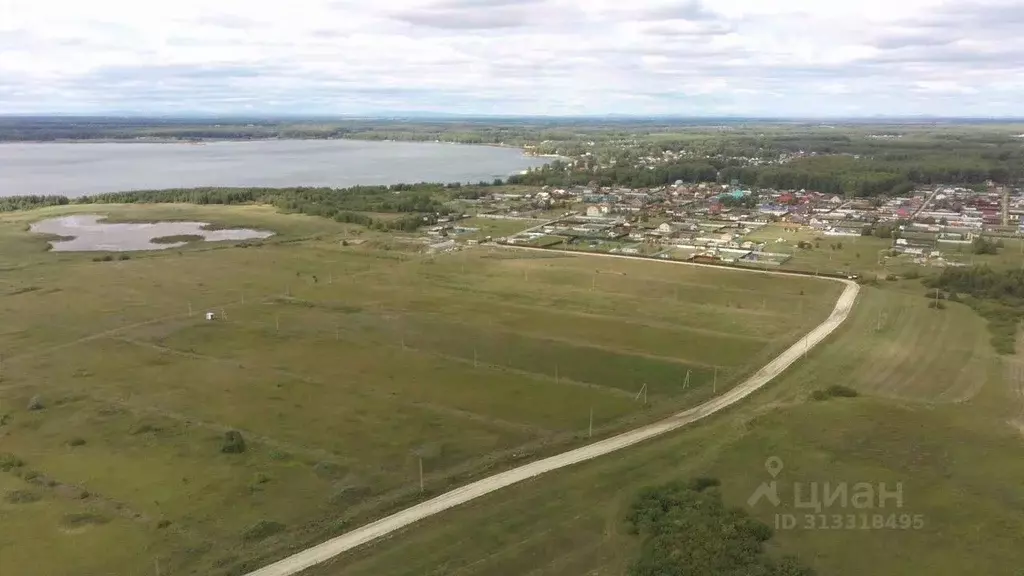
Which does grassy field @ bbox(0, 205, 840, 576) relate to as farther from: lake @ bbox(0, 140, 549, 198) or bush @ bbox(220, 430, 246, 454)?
lake @ bbox(0, 140, 549, 198)

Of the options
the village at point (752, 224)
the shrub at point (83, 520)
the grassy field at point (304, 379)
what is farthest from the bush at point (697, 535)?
the village at point (752, 224)

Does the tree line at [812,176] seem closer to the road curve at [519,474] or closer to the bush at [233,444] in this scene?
the road curve at [519,474]

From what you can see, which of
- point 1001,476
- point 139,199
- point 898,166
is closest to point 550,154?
point 898,166

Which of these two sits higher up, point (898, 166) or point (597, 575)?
point (898, 166)

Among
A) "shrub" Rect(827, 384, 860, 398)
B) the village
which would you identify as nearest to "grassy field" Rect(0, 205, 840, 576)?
"shrub" Rect(827, 384, 860, 398)

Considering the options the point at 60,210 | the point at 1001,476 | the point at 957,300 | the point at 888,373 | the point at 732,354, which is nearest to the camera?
the point at 1001,476

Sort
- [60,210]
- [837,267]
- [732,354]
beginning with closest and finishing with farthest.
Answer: [732,354] → [837,267] → [60,210]

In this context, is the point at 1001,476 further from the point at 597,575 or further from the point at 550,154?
the point at 550,154

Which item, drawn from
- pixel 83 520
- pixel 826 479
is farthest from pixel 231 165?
pixel 826 479
